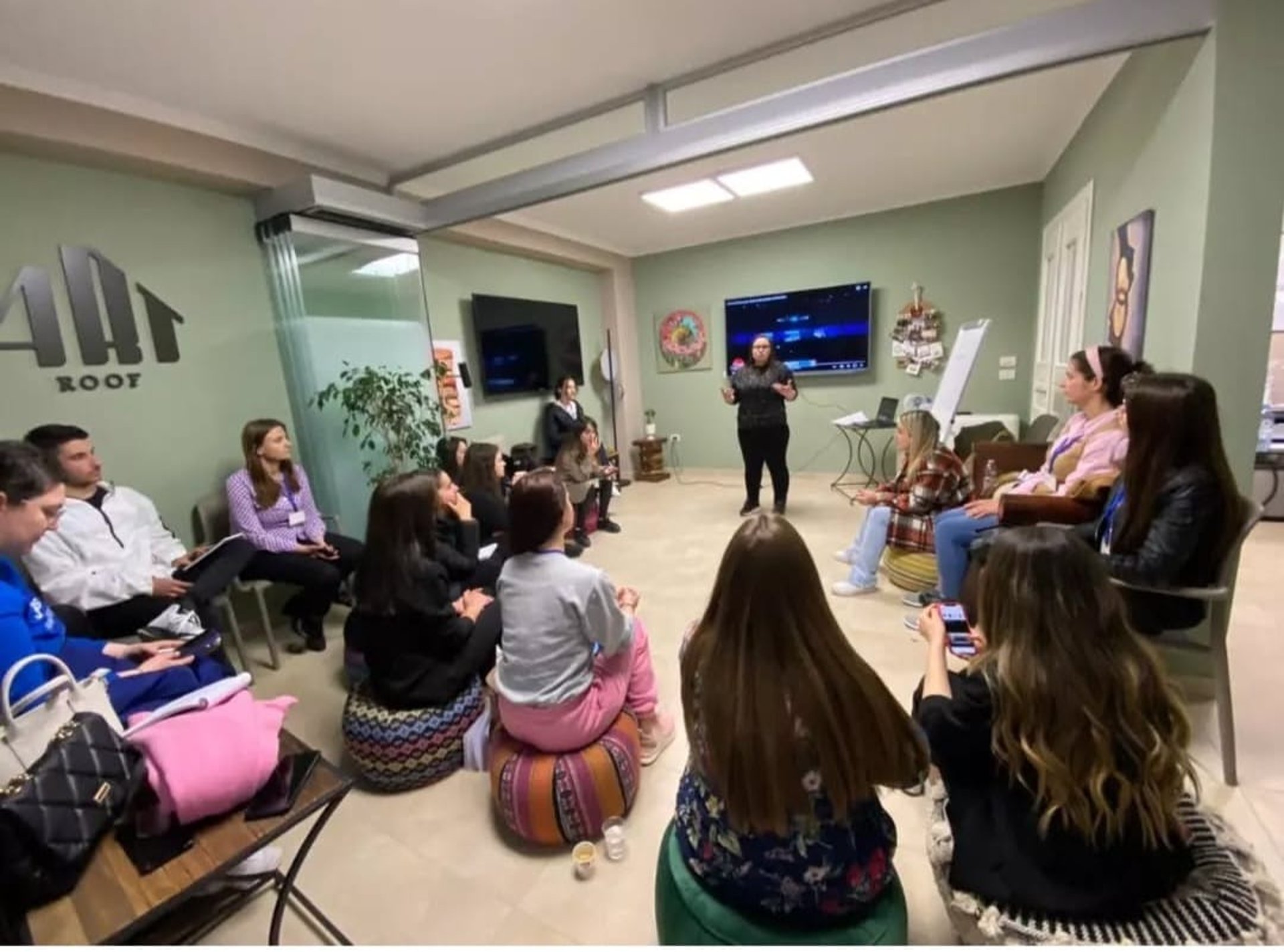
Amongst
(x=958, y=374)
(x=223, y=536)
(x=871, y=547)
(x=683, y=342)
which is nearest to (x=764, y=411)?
(x=958, y=374)

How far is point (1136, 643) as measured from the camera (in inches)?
37.1

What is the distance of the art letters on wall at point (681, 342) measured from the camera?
6145mm

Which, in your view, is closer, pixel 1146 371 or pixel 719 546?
pixel 1146 371

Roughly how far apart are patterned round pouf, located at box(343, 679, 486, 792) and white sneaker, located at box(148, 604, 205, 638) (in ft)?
2.76

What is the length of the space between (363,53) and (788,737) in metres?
Result: 2.73

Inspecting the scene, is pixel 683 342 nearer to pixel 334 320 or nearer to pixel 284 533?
pixel 334 320

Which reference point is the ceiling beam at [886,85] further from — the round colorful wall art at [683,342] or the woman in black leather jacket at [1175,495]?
the round colorful wall art at [683,342]

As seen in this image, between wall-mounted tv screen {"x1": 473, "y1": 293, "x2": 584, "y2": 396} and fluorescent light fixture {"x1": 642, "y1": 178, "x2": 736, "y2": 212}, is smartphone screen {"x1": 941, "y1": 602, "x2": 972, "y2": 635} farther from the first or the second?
wall-mounted tv screen {"x1": 473, "y1": 293, "x2": 584, "y2": 396}

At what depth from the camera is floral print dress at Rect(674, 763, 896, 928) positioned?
92 cm

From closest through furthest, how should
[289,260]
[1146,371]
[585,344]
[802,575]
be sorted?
[802,575], [1146,371], [289,260], [585,344]

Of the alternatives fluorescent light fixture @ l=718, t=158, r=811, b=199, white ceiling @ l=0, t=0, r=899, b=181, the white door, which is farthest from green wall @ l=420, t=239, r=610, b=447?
the white door

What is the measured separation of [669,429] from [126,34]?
17.1 feet

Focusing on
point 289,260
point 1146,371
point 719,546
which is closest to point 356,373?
point 289,260

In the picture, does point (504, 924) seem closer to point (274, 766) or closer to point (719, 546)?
point (274, 766)
